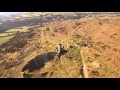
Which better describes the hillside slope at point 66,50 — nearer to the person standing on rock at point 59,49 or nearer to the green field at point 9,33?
the person standing on rock at point 59,49

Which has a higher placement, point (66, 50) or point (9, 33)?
point (9, 33)

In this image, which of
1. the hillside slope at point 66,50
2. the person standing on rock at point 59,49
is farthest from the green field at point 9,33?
the person standing on rock at point 59,49

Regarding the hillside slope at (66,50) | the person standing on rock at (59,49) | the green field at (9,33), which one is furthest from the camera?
the green field at (9,33)

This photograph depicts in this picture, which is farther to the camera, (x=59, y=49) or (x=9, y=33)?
(x=9, y=33)

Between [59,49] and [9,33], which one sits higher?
[9,33]

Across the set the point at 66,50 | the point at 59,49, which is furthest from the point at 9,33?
the point at 66,50

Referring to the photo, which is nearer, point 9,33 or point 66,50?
point 66,50

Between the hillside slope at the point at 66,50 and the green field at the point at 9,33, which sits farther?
the green field at the point at 9,33

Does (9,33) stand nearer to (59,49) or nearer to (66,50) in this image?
(59,49)

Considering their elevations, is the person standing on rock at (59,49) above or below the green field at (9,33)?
below

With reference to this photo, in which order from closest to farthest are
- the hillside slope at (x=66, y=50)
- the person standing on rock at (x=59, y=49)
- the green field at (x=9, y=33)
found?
the hillside slope at (x=66, y=50) < the person standing on rock at (x=59, y=49) < the green field at (x=9, y=33)

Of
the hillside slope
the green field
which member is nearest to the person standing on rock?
the hillside slope
